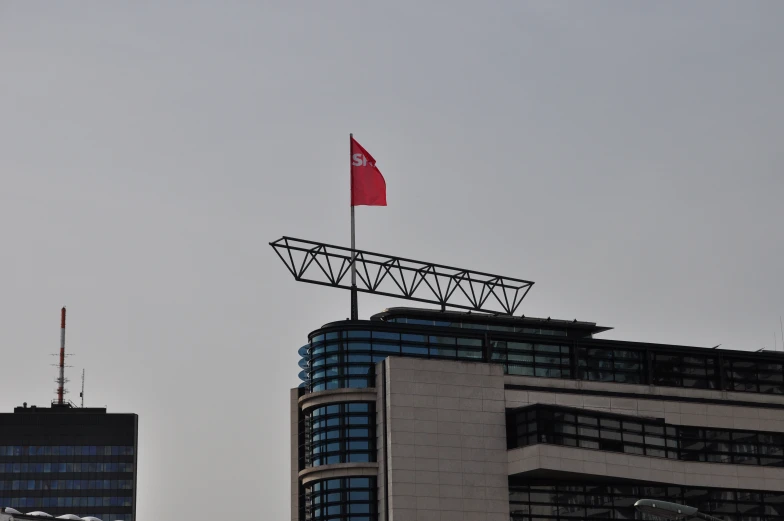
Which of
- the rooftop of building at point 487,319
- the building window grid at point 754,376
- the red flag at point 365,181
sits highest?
the red flag at point 365,181

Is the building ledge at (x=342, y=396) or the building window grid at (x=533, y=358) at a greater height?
the building window grid at (x=533, y=358)

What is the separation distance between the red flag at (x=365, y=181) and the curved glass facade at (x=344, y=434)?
18.5 meters

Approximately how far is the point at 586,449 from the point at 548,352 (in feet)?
33.5

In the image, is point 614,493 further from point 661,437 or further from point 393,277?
point 393,277

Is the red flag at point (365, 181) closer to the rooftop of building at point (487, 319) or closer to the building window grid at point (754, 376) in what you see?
the rooftop of building at point (487, 319)

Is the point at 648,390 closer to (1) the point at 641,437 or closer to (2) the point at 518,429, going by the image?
(1) the point at 641,437

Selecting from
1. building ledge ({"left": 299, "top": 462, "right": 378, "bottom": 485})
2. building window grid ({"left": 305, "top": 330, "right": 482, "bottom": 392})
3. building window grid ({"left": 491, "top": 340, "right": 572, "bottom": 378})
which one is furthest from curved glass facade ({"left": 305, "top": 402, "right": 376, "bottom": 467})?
building window grid ({"left": 491, "top": 340, "right": 572, "bottom": 378})

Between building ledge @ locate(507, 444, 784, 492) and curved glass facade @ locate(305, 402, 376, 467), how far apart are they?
10.4 m

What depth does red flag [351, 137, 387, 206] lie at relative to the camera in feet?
385

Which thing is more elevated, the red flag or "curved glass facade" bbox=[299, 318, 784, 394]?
the red flag

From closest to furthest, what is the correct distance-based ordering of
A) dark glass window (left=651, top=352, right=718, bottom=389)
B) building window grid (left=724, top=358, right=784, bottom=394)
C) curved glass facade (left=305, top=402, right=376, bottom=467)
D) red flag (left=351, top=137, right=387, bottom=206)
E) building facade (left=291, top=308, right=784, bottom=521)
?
building facade (left=291, top=308, right=784, bottom=521) < curved glass facade (left=305, top=402, right=376, bottom=467) < dark glass window (left=651, top=352, right=718, bottom=389) < red flag (left=351, top=137, right=387, bottom=206) < building window grid (left=724, top=358, right=784, bottom=394)

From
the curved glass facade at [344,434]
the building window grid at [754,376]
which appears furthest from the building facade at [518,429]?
the building window grid at [754,376]

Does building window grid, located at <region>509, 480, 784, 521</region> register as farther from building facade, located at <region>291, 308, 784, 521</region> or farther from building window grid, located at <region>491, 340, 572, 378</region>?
building window grid, located at <region>491, 340, 572, 378</region>

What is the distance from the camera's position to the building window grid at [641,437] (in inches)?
4158
